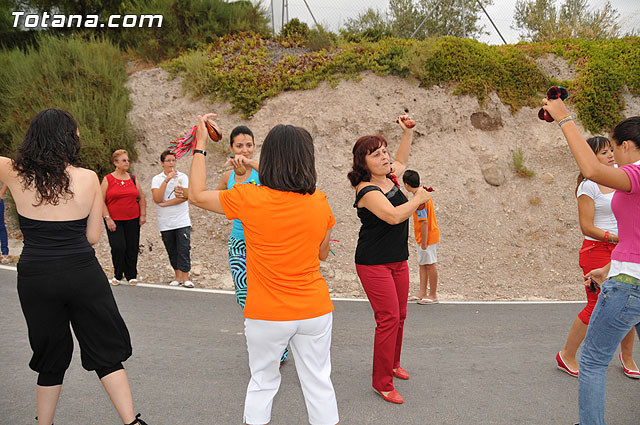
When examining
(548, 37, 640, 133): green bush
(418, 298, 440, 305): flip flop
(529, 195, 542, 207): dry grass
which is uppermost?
(548, 37, 640, 133): green bush

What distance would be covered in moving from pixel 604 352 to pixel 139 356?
413cm

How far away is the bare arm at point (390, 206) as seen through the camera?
3.69m

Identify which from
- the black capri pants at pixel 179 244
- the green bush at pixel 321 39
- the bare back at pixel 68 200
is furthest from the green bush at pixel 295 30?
the bare back at pixel 68 200

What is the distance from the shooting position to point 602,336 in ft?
10.1

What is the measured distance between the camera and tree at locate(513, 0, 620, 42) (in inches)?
655

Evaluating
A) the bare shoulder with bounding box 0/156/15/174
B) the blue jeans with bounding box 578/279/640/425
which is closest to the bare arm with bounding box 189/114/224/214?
the bare shoulder with bounding box 0/156/15/174

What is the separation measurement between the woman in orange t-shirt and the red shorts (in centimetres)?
280

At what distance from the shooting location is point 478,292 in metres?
9.38

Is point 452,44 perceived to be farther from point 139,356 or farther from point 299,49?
point 139,356

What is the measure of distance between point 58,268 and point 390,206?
2269 millimetres

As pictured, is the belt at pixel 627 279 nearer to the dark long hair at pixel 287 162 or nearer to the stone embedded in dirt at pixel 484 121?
the dark long hair at pixel 287 162

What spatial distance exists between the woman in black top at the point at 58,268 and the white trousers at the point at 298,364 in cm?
94

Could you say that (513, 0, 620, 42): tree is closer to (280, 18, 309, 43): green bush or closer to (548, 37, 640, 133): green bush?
(548, 37, 640, 133): green bush

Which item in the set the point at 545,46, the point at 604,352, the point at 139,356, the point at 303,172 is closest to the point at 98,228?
the point at 303,172
